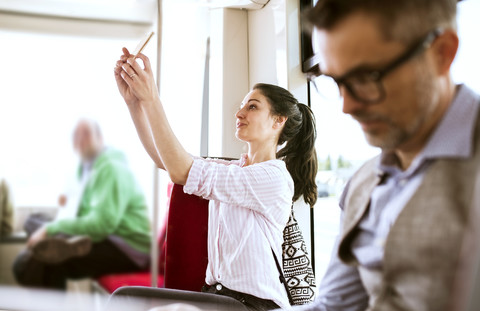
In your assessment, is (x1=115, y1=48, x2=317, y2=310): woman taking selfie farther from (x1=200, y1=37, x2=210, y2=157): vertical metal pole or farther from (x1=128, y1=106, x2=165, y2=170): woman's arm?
(x1=200, y1=37, x2=210, y2=157): vertical metal pole

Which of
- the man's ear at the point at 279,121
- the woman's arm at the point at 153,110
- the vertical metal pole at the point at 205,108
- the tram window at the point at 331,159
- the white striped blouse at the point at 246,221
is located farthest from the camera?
the vertical metal pole at the point at 205,108

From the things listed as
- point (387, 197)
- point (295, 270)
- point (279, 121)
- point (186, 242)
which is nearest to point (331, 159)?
point (279, 121)

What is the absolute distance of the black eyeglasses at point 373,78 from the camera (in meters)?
0.69

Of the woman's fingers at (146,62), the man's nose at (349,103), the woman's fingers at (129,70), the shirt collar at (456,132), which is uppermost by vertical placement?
the woman's fingers at (146,62)

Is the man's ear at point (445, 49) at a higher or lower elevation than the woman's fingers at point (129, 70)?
lower

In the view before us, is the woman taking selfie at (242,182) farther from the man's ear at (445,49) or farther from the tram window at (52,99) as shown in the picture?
the man's ear at (445,49)

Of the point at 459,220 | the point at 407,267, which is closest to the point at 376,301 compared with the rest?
the point at 407,267

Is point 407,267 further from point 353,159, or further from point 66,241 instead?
point 353,159

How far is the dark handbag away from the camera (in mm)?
1570

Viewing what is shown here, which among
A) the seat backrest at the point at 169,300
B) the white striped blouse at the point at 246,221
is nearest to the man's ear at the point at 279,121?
the white striped blouse at the point at 246,221

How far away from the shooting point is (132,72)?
4.22 ft

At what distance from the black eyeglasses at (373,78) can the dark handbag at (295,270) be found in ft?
3.16

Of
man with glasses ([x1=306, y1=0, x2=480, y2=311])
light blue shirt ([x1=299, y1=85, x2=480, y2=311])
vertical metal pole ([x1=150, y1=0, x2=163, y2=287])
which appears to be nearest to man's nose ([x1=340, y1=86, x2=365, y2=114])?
man with glasses ([x1=306, y1=0, x2=480, y2=311])

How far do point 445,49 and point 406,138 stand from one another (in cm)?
18
